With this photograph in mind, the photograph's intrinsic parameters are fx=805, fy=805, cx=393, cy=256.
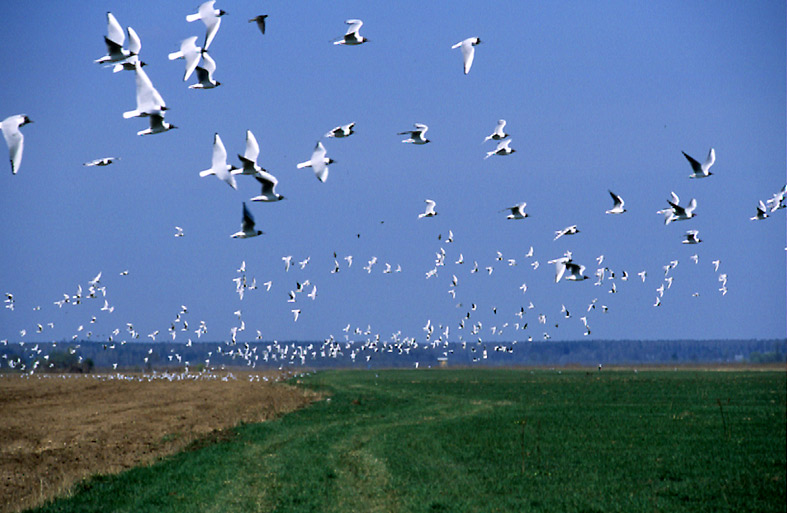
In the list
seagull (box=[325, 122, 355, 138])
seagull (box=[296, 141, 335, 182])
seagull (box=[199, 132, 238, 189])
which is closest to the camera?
seagull (box=[199, 132, 238, 189])

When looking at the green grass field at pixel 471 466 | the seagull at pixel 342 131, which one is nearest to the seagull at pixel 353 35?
the seagull at pixel 342 131

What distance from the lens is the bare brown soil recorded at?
83.1 ft

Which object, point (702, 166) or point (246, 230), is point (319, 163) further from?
point (702, 166)

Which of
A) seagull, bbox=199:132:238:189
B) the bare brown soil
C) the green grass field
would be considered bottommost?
the green grass field

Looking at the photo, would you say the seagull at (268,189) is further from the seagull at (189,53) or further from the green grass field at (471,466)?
the green grass field at (471,466)

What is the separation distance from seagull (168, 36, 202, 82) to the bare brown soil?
1216 centimetres

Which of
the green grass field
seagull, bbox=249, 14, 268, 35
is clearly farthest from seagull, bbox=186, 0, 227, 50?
the green grass field

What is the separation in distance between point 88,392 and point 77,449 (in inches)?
1473

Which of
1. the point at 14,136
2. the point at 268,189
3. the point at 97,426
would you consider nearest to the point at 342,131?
the point at 268,189

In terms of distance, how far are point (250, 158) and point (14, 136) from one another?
168 inches

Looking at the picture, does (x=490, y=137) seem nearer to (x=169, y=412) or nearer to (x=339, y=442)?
(x=339, y=442)

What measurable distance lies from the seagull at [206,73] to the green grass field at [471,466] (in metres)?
10.5

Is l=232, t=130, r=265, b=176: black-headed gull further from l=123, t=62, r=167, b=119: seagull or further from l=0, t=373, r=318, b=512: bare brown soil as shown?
l=0, t=373, r=318, b=512: bare brown soil

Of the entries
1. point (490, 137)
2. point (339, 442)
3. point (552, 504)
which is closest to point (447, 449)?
point (339, 442)
